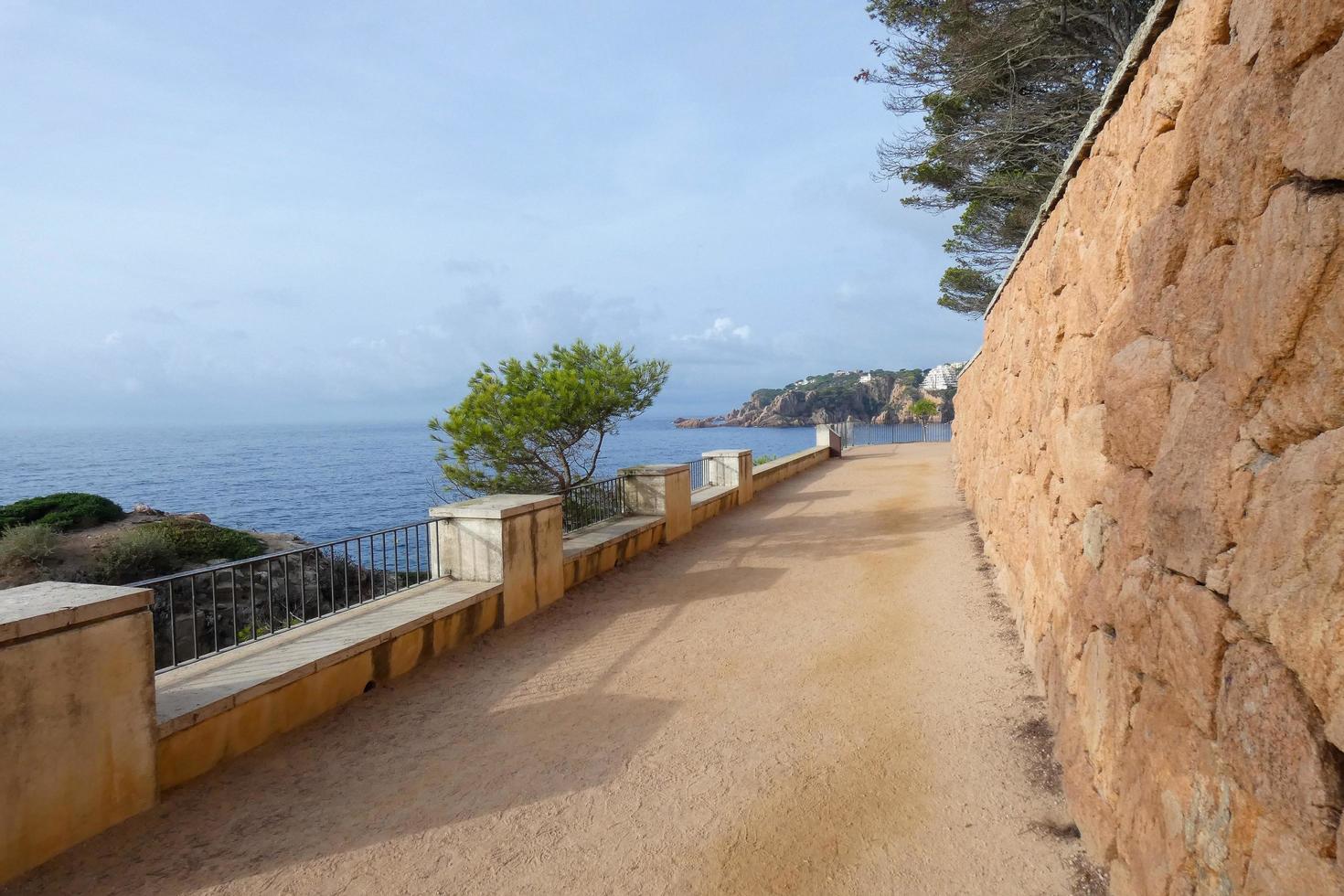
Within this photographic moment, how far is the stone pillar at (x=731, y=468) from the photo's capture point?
1435cm

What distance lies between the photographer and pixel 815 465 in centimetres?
2259

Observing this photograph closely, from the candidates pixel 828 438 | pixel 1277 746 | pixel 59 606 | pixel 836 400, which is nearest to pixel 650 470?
pixel 59 606


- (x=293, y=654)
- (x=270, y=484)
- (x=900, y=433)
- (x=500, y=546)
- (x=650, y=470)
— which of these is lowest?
(x=270, y=484)

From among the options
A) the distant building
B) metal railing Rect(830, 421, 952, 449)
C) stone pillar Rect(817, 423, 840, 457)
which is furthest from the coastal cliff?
stone pillar Rect(817, 423, 840, 457)

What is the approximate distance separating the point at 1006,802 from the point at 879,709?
3.86ft

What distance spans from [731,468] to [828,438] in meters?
12.6

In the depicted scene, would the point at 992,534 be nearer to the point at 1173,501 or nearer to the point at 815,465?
the point at 1173,501

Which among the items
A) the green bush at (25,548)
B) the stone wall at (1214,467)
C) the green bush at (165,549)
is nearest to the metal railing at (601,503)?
the stone wall at (1214,467)

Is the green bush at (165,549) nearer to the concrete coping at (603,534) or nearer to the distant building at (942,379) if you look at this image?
the concrete coping at (603,534)

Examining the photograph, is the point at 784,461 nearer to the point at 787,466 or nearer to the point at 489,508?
the point at 787,466

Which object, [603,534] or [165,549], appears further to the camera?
[165,549]

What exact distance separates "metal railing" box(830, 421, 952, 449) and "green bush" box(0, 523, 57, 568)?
1113 inches

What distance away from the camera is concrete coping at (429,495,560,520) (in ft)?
22.1

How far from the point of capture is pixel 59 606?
3465mm
